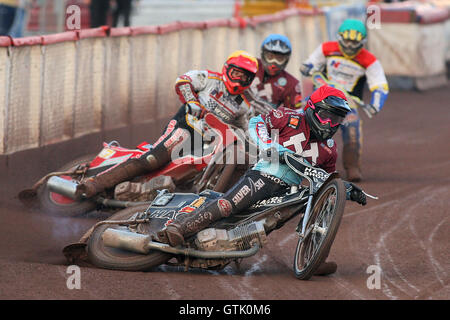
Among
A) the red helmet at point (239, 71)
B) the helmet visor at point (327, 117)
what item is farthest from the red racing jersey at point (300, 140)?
the red helmet at point (239, 71)

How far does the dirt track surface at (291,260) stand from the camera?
6898 mm

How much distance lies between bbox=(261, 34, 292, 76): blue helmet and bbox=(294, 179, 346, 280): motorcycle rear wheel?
14.9ft

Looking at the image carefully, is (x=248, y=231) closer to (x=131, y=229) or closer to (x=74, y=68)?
(x=131, y=229)

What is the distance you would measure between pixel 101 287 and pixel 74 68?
5747 mm

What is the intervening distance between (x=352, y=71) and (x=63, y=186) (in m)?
4.78

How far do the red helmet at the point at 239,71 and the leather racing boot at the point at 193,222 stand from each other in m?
2.36

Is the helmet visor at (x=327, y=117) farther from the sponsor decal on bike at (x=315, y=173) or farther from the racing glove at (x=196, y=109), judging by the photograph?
the racing glove at (x=196, y=109)

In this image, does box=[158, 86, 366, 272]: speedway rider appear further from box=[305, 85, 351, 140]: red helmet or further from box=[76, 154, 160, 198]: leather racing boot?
box=[76, 154, 160, 198]: leather racing boot

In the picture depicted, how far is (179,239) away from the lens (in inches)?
301

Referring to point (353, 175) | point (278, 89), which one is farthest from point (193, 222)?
point (353, 175)

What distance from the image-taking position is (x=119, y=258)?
7.76 m

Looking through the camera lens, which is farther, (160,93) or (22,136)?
(160,93)

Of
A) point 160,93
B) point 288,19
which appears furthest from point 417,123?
point 160,93

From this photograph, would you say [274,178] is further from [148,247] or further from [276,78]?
[276,78]
